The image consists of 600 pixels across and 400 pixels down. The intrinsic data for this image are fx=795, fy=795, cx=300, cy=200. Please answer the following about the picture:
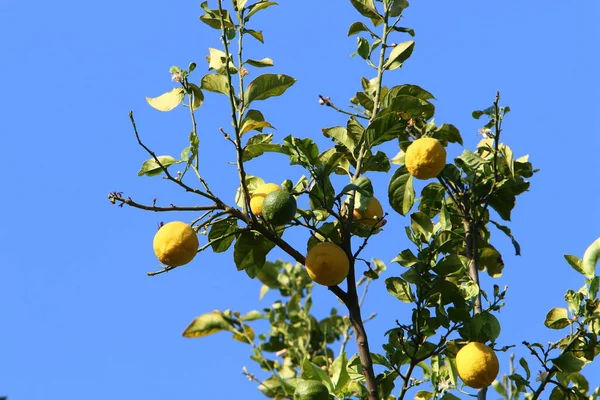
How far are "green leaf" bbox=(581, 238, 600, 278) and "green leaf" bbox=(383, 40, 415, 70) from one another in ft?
2.68

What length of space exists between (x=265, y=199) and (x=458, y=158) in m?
0.84

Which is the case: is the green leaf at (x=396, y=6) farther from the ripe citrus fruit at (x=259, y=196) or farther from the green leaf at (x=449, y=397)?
the green leaf at (x=449, y=397)

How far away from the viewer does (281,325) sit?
4.28 metres

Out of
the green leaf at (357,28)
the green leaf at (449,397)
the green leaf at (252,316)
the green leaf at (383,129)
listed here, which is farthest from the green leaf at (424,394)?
the green leaf at (252,316)

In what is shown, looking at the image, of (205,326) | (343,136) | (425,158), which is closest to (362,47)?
(343,136)

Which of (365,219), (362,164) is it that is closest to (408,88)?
(362,164)

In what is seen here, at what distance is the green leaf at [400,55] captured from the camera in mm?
2453

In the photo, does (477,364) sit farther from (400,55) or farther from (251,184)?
(400,55)

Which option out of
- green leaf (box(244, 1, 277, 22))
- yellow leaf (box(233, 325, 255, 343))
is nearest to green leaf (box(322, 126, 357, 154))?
green leaf (box(244, 1, 277, 22))

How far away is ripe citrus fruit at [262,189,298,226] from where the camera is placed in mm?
2008

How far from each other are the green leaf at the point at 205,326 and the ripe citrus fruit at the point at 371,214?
44.9 inches

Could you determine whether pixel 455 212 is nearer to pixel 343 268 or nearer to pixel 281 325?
pixel 343 268

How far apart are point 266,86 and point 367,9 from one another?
56 cm

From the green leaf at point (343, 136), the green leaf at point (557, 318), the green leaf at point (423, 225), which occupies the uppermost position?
the green leaf at point (343, 136)
